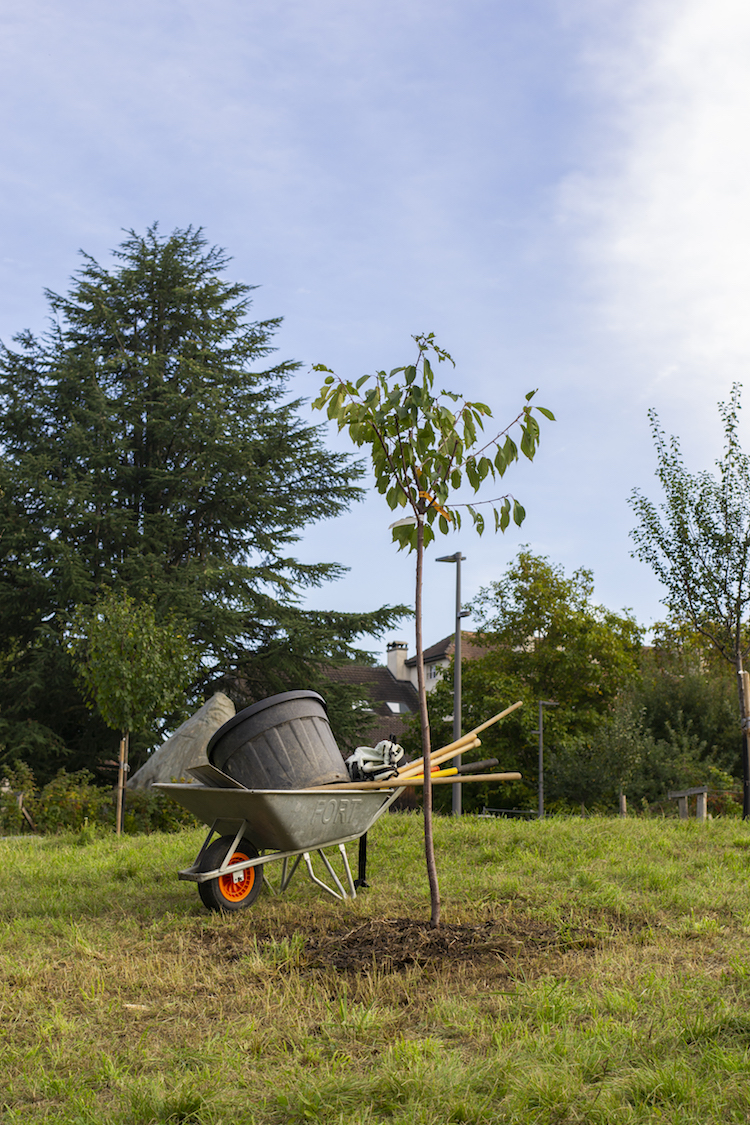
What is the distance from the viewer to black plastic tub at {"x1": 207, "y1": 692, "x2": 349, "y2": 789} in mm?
6074

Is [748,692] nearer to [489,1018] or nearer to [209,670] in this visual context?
[489,1018]

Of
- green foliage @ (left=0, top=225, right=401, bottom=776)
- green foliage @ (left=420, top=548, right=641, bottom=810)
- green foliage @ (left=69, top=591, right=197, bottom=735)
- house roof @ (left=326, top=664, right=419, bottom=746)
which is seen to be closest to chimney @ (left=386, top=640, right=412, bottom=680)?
house roof @ (left=326, top=664, right=419, bottom=746)

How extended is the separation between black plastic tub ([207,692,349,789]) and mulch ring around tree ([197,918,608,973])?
100cm

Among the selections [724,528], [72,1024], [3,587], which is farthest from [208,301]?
[72,1024]

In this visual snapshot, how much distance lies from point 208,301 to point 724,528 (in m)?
14.9

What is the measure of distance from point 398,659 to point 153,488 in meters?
30.4

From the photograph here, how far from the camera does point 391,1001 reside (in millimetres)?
3895

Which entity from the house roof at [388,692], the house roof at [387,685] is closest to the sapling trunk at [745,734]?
the house roof at [388,692]

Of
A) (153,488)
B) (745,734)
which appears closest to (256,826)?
(745,734)

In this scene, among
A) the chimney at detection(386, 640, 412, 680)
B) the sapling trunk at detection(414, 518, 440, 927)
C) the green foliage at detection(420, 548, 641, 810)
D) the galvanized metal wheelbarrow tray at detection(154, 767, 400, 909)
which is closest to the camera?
the sapling trunk at detection(414, 518, 440, 927)

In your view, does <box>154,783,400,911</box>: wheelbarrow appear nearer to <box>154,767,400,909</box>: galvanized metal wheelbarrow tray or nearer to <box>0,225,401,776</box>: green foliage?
<box>154,767,400,909</box>: galvanized metal wheelbarrow tray

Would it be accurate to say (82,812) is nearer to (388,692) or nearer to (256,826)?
(256,826)

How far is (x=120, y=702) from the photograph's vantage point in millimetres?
12844

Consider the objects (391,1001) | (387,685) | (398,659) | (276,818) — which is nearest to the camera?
(391,1001)
